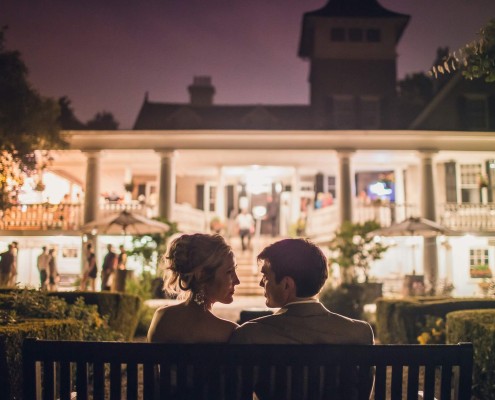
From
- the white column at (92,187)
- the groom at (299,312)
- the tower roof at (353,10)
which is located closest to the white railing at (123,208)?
the white column at (92,187)

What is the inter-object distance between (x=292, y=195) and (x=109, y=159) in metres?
7.80

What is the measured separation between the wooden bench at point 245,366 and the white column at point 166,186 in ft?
58.6

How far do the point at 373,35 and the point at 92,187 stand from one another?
1573cm

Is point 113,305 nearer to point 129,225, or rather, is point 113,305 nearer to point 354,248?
point 129,225

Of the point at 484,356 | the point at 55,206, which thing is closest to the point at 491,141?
the point at 55,206

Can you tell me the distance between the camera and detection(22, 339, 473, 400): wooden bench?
289 centimetres

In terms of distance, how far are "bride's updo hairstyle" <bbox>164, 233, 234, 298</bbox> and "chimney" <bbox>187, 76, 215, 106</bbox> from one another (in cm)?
2978

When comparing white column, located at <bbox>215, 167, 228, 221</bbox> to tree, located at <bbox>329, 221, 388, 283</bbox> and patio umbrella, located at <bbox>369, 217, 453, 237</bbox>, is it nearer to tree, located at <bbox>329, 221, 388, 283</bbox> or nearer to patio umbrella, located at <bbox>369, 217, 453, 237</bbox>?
tree, located at <bbox>329, 221, 388, 283</bbox>

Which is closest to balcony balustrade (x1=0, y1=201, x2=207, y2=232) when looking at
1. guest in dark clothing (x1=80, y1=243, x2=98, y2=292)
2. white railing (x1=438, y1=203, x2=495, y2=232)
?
guest in dark clothing (x1=80, y1=243, x2=98, y2=292)

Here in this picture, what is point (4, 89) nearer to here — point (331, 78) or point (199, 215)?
point (199, 215)

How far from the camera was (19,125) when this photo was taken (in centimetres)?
1805

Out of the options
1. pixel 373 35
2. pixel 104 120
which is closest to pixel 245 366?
pixel 373 35

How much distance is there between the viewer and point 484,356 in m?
5.91

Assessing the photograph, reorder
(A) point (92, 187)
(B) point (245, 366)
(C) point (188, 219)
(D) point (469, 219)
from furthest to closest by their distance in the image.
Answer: (C) point (188, 219) → (D) point (469, 219) → (A) point (92, 187) → (B) point (245, 366)
